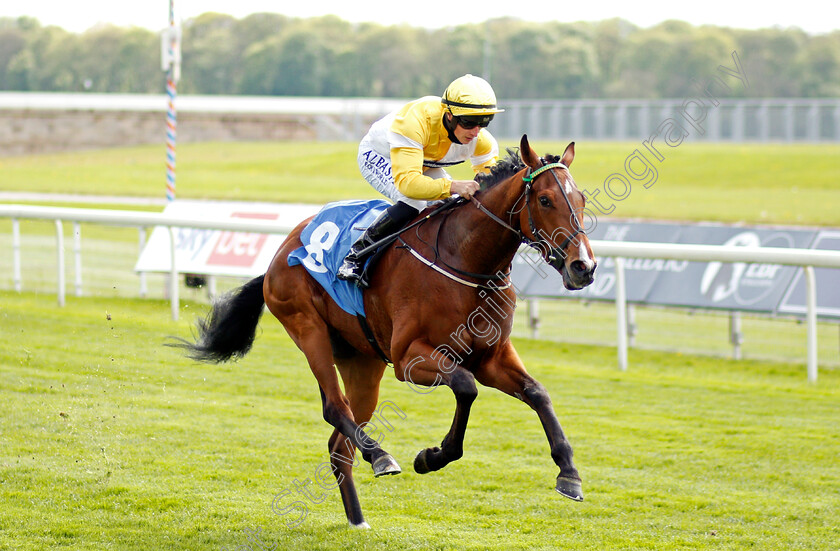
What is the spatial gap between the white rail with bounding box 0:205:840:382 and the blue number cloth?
2.97 metres

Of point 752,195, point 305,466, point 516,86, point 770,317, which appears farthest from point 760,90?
point 305,466

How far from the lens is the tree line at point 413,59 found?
4650cm

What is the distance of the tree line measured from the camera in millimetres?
46500

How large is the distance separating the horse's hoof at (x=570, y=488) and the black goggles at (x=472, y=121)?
1.30 m

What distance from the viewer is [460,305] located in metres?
3.46

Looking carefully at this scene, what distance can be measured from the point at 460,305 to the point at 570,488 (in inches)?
29.8

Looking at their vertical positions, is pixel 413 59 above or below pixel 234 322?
A: above

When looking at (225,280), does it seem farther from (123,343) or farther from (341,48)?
(341,48)

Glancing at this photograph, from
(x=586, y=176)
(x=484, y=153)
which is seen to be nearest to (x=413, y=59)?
(x=586, y=176)

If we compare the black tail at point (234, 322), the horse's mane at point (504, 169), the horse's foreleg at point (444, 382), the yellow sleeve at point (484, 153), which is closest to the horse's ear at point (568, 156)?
the horse's mane at point (504, 169)

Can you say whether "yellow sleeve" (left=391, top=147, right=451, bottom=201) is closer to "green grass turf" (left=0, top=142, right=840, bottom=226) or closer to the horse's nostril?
the horse's nostril

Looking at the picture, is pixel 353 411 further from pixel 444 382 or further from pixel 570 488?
pixel 570 488

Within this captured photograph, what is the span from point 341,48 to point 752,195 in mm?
36007

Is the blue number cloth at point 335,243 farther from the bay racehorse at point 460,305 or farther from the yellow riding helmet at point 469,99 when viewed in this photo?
the yellow riding helmet at point 469,99
